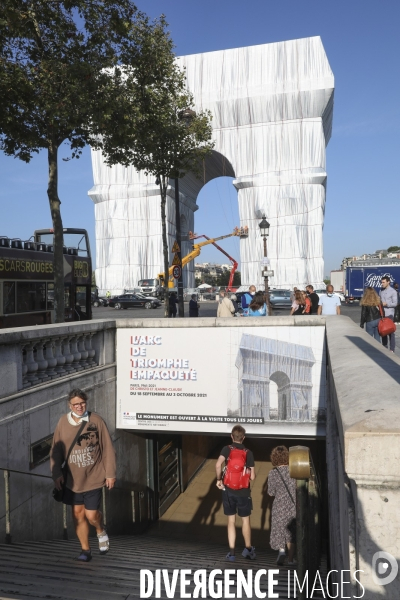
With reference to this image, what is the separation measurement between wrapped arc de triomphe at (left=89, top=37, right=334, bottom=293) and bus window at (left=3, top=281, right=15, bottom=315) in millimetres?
32824

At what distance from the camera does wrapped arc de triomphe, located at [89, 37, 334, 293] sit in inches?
1710

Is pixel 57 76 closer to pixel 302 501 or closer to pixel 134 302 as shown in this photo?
pixel 302 501

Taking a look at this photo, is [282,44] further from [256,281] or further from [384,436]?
[384,436]

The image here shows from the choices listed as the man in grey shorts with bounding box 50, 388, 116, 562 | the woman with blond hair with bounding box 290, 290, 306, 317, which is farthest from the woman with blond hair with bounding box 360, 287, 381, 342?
the man in grey shorts with bounding box 50, 388, 116, 562

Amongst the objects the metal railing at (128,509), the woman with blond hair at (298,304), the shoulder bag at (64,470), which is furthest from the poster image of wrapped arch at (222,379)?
the shoulder bag at (64,470)

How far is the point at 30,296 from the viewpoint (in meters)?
14.0

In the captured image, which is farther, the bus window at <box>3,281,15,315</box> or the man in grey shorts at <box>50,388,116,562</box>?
the bus window at <box>3,281,15,315</box>

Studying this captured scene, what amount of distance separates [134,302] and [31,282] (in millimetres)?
23884

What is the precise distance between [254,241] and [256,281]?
11.0ft

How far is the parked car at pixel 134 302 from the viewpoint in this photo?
1487 inches

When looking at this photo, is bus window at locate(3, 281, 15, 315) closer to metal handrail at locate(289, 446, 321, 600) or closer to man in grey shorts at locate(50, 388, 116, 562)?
man in grey shorts at locate(50, 388, 116, 562)

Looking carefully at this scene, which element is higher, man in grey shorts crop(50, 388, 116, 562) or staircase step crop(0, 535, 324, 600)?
man in grey shorts crop(50, 388, 116, 562)

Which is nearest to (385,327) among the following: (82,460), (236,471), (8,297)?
(236,471)

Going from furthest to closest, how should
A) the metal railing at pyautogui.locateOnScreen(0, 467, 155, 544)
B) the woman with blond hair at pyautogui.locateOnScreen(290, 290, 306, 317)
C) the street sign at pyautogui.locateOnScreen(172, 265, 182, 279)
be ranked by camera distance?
the street sign at pyautogui.locateOnScreen(172, 265, 182, 279) → the woman with blond hair at pyautogui.locateOnScreen(290, 290, 306, 317) → the metal railing at pyautogui.locateOnScreen(0, 467, 155, 544)
